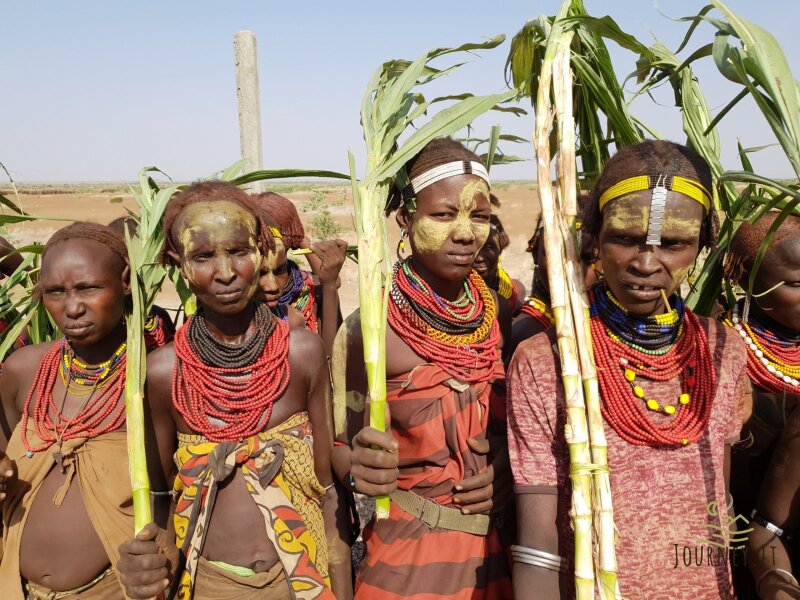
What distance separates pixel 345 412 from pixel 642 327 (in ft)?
3.66

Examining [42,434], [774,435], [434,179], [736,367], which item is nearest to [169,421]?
[42,434]

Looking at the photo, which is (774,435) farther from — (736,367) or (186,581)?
(186,581)

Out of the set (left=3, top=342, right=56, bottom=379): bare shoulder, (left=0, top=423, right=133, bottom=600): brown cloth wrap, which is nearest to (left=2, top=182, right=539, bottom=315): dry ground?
(left=3, top=342, right=56, bottom=379): bare shoulder

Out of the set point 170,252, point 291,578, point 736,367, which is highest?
point 170,252

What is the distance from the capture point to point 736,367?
1771 millimetres

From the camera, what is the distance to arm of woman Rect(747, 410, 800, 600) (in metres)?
1.77

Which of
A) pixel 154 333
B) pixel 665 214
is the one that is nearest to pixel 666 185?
pixel 665 214

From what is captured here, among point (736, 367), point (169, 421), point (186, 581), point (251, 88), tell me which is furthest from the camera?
point (251, 88)

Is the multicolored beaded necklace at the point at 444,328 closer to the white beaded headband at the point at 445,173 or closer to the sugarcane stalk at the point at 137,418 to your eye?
the white beaded headband at the point at 445,173

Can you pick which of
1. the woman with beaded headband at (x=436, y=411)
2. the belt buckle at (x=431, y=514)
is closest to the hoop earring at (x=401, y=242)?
the woman with beaded headband at (x=436, y=411)

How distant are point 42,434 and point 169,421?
1.67 ft

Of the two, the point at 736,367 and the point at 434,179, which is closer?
the point at 736,367

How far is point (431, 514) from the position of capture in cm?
211

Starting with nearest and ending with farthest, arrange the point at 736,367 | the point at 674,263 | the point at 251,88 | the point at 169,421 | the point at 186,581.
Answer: the point at 674,263, the point at 736,367, the point at 186,581, the point at 169,421, the point at 251,88
